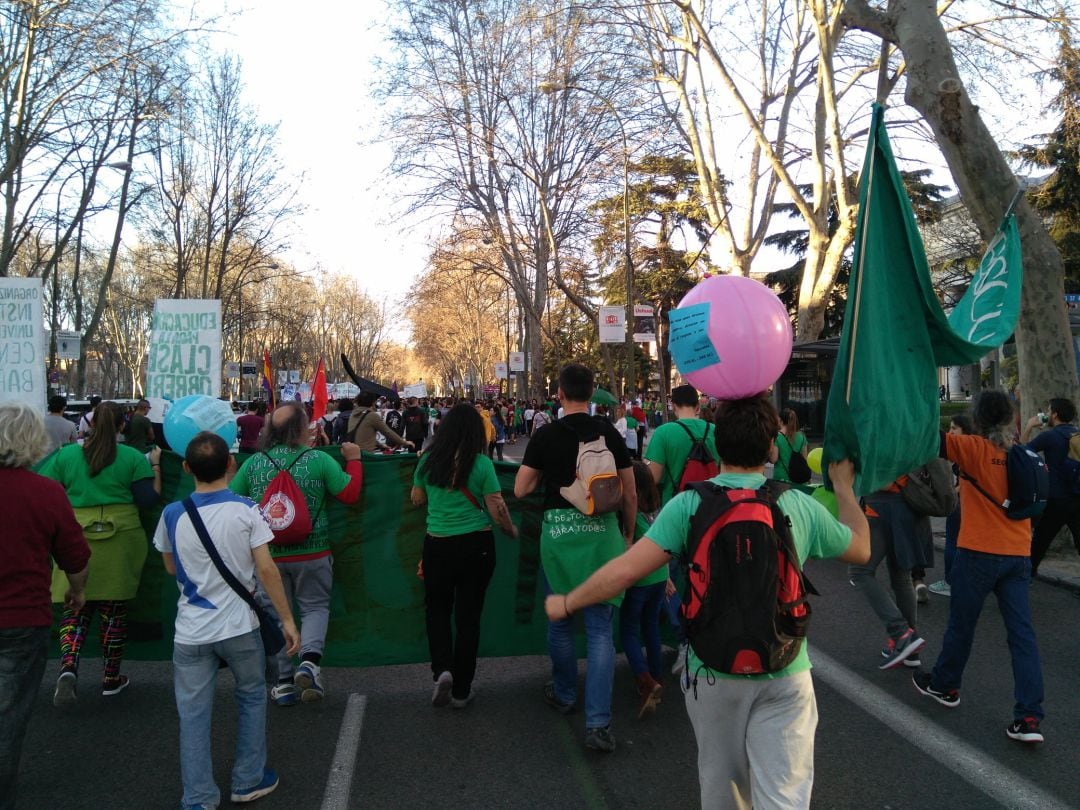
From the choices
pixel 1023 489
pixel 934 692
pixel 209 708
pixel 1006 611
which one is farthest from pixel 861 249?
pixel 209 708

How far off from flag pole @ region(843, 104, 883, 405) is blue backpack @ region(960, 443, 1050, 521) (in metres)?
1.97

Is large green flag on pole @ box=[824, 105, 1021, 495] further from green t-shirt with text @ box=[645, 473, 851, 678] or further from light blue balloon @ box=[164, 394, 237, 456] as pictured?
light blue balloon @ box=[164, 394, 237, 456]

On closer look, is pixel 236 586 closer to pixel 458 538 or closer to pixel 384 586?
pixel 458 538

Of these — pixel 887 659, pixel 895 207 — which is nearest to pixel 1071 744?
pixel 887 659

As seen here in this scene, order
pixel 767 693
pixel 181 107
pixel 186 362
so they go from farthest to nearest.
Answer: pixel 181 107, pixel 186 362, pixel 767 693

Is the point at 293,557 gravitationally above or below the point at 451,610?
above

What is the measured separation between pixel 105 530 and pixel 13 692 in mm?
1774

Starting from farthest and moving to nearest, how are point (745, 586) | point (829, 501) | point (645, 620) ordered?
point (645, 620) < point (829, 501) < point (745, 586)

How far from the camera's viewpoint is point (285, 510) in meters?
4.35

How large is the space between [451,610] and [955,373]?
2556 inches

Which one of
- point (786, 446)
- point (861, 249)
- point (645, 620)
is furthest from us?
point (786, 446)

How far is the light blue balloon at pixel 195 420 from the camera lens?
465 centimetres

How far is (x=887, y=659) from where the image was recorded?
204 inches

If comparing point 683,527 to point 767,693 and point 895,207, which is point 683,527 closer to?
point 767,693
